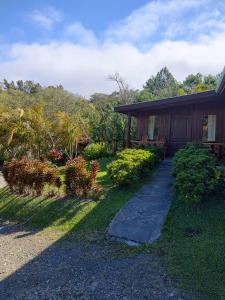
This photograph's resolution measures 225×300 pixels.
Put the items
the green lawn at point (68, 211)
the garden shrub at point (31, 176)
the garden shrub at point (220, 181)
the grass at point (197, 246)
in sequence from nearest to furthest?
the grass at point (197, 246) < the green lawn at point (68, 211) < the garden shrub at point (220, 181) < the garden shrub at point (31, 176)

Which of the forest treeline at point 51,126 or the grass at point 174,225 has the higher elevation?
the forest treeline at point 51,126

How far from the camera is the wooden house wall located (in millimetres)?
15752

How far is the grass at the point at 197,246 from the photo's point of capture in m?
5.07

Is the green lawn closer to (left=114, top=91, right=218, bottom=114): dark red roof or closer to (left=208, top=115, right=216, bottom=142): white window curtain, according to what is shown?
(left=114, top=91, right=218, bottom=114): dark red roof

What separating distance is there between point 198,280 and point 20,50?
566 inches

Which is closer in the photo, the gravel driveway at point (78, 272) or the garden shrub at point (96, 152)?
the gravel driveway at point (78, 272)

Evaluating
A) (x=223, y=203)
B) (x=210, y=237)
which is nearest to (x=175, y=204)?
(x=223, y=203)

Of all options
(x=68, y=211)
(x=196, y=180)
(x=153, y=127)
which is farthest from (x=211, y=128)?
(x=68, y=211)

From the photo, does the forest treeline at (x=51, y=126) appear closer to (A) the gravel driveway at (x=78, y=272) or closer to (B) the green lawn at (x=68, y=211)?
(B) the green lawn at (x=68, y=211)

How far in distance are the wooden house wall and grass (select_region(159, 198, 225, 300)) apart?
26.0 feet

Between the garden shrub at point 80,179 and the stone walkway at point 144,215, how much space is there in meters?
1.38

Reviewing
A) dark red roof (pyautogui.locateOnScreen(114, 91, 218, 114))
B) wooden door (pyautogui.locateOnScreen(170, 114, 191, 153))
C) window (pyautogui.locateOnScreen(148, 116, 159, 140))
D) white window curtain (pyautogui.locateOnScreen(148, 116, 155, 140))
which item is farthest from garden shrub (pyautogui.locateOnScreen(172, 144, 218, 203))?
white window curtain (pyautogui.locateOnScreen(148, 116, 155, 140))

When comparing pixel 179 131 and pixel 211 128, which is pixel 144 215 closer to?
pixel 211 128

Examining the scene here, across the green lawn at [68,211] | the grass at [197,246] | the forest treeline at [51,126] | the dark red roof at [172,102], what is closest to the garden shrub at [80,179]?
the green lawn at [68,211]
